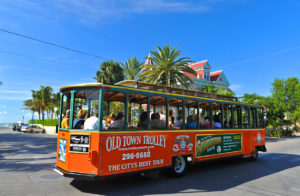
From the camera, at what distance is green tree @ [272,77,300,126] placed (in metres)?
48.2

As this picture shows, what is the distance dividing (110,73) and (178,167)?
28.4m

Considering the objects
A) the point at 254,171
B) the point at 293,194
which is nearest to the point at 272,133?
the point at 254,171

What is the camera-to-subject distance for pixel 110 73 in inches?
1329

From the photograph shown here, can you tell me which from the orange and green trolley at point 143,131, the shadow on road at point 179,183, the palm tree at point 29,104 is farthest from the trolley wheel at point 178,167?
the palm tree at point 29,104

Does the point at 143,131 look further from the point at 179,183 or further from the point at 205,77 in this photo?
the point at 205,77

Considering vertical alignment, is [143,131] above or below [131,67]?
below

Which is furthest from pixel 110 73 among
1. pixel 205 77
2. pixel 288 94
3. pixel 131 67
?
pixel 288 94

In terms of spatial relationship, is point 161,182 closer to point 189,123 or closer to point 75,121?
point 189,123

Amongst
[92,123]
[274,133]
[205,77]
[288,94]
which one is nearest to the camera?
[92,123]

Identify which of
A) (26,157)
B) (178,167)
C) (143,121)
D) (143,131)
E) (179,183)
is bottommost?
(26,157)

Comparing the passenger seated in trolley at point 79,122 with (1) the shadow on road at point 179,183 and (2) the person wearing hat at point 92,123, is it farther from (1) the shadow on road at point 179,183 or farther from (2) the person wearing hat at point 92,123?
(1) the shadow on road at point 179,183

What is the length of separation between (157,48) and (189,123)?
18277mm

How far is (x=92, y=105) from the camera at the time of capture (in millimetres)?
5910

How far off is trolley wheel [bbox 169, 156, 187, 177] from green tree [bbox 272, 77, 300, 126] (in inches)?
1925
